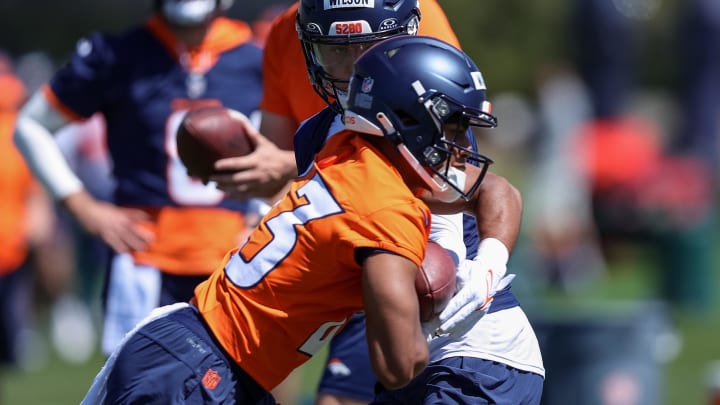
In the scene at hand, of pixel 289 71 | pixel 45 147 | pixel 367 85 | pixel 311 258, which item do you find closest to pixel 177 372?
pixel 311 258

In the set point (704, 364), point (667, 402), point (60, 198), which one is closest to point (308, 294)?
point (60, 198)

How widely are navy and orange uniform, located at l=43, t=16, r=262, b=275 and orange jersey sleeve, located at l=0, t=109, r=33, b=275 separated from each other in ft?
13.8

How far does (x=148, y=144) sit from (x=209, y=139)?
116cm

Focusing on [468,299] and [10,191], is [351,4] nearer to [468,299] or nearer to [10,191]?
[468,299]

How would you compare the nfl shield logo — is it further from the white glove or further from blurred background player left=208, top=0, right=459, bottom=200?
blurred background player left=208, top=0, right=459, bottom=200

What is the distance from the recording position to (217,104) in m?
5.25

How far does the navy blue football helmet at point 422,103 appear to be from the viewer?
3188 millimetres

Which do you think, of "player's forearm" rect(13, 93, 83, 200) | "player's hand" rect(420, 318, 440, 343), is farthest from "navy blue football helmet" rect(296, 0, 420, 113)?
"player's forearm" rect(13, 93, 83, 200)

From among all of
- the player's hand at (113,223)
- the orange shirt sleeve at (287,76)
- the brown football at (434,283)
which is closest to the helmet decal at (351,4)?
the orange shirt sleeve at (287,76)

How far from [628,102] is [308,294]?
1356 cm

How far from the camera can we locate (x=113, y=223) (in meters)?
5.16

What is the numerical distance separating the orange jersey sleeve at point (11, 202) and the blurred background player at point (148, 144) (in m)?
4.13

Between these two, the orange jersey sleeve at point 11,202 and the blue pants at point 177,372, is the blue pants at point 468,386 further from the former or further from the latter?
the orange jersey sleeve at point 11,202

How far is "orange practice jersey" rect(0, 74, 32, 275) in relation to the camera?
9.30 meters
